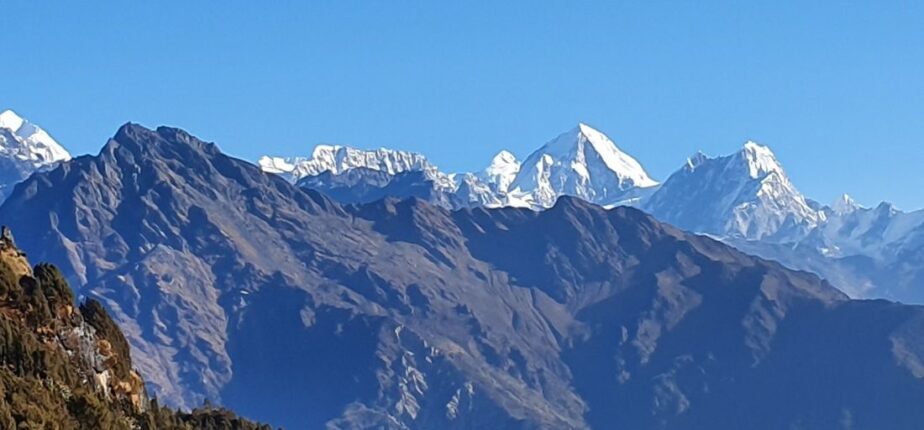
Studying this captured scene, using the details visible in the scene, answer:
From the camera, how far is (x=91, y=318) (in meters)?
166

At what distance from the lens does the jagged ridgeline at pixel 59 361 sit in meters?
130

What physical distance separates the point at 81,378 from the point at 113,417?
1322cm

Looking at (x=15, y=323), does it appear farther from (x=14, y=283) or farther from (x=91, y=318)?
(x=91, y=318)

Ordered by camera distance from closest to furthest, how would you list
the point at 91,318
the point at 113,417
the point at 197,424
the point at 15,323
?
1. the point at 113,417
2. the point at 15,323
3. the point at 91,318
4. the point at 197,424

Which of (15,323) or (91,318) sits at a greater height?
(91,318)

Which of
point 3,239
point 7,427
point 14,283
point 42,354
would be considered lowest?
point 7,427

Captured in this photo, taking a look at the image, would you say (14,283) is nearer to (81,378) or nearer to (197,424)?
(81,378)

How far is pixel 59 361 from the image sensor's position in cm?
14750

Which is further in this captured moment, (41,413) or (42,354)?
(42,354)

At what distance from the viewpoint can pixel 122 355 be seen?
169125 millimetres

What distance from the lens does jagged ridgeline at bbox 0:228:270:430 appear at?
13038 cm

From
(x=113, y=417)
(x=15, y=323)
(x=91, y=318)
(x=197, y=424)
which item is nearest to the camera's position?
(x=113, y=417)

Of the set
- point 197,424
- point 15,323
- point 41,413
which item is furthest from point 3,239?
point 41,413

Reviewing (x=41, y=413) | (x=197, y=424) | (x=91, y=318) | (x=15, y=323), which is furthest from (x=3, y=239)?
(x=41, y=413)
